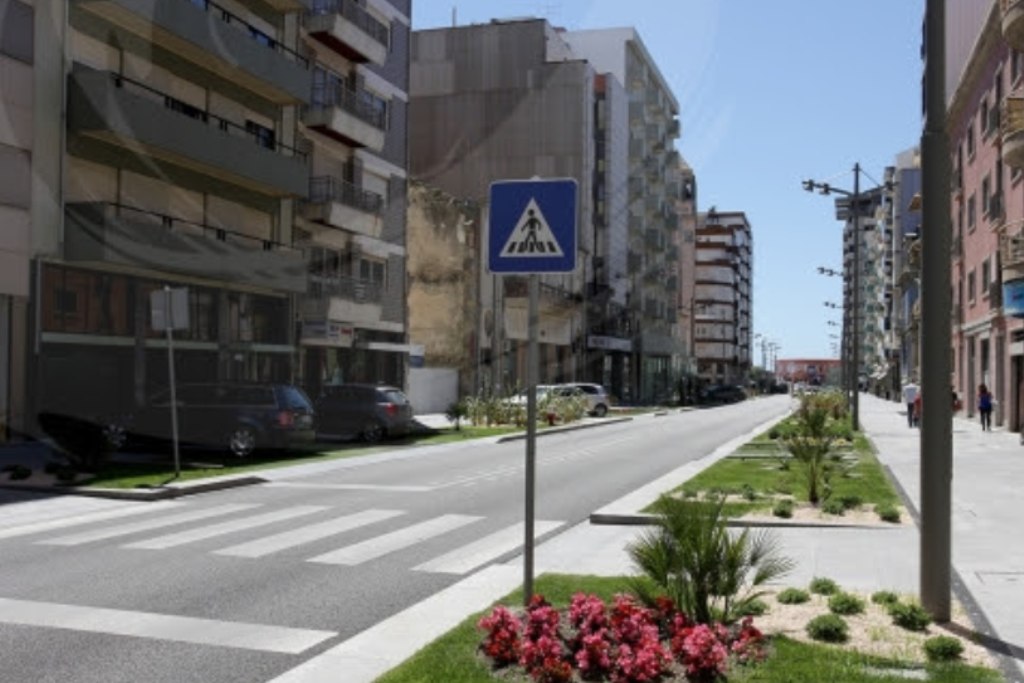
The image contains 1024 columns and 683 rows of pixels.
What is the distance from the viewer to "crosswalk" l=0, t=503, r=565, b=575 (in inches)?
399

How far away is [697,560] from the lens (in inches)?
245

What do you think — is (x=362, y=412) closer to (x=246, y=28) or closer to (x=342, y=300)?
(x=342, y=300)

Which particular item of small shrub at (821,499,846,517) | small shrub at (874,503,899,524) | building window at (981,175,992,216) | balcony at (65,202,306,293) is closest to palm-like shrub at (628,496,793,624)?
small shrub at (874,503,899,524)

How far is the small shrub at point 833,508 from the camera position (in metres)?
12.6

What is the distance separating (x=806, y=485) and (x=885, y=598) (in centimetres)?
713

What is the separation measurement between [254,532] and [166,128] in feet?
62.6

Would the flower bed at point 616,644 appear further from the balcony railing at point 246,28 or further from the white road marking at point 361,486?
the balcony railing at point 246,28

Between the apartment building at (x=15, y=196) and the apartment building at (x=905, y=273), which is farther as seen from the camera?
the apartment building at (x=905, y=273)

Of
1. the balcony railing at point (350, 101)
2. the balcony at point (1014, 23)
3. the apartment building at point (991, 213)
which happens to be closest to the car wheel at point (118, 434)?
the balcony railing at point (350, 101)

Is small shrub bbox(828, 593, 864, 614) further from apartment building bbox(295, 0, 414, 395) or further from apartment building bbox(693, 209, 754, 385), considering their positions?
apartment building bbox(693, 209, 754, 385)

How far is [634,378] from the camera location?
3504 inches

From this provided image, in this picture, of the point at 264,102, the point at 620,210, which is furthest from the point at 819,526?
the point at 620,210

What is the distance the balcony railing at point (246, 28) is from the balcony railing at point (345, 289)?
25.5 feet

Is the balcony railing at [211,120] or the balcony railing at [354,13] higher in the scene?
the balcony railing at [354,13]
